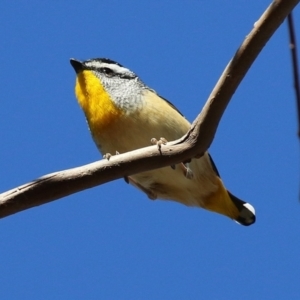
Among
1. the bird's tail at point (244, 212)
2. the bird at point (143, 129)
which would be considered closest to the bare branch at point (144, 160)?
the bird at point (143, 129)

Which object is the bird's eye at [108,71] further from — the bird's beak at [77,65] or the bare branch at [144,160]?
the bare branch at [144,160]

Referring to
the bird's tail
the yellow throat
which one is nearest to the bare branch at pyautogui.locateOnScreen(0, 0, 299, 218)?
the yellow throat

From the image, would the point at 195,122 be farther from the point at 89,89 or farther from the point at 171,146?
the point at 89,89

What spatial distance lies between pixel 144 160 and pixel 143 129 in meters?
1.58

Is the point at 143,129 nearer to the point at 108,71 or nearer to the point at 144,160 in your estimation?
the point at 108,71

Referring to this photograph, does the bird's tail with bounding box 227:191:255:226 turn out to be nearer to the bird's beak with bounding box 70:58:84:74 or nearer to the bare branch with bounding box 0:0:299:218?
the bird's beak with bounding box 70:58:84:74

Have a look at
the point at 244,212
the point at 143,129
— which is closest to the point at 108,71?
the point at 143,129

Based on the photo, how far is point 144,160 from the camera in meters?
4.38

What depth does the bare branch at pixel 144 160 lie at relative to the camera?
13.1 ft

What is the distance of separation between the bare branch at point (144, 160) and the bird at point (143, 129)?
111 centimetres

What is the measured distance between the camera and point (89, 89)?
6426 mm

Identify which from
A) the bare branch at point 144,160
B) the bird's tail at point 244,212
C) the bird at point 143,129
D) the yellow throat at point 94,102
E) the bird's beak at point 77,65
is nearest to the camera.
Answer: the bare branch at point 144,160

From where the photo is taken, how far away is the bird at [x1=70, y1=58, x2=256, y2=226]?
5.98 metres

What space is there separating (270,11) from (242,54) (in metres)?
0.33
